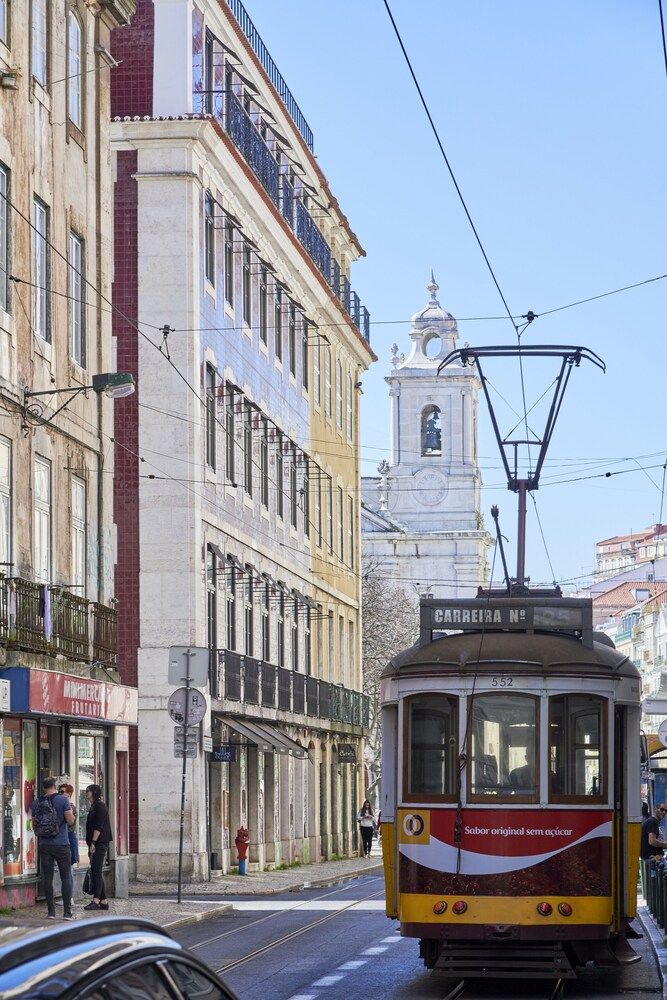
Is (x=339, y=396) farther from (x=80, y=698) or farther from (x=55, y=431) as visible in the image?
(x=80, y=698)

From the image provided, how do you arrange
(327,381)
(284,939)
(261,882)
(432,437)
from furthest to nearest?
(432,437)
(327,381)
(261,882)
(284,939)

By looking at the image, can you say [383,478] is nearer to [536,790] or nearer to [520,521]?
[520,521]

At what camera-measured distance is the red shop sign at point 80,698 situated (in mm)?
24453

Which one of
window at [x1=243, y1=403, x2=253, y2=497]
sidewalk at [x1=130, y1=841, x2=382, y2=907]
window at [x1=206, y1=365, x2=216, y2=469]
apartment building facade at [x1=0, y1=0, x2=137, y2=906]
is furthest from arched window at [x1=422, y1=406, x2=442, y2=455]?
apartment building facade at [x1=0, y1=0, x2=137, y2=906]

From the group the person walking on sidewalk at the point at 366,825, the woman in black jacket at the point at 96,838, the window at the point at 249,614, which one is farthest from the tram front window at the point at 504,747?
the person walking on sidewalk at the point at 366,825

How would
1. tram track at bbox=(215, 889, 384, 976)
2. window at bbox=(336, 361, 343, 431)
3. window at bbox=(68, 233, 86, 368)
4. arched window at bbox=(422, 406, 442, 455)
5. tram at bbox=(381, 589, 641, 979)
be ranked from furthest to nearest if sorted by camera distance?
arched window at bbox=(422, 406, 442, 455), window at bbox=(336, 361, 343, 431), window at bbox=(68, 233, 86, 368), tram track at bbox=(215, 889, 384, 976), tram at bbox=(381, 589, 641, 979)

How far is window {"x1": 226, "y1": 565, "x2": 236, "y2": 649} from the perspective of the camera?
4144 cm

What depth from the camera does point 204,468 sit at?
38812mm

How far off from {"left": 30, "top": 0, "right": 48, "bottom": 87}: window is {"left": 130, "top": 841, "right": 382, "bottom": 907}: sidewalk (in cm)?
1146

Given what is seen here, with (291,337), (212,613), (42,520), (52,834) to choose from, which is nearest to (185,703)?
(52,834)

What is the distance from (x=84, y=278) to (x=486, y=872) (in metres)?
15.8

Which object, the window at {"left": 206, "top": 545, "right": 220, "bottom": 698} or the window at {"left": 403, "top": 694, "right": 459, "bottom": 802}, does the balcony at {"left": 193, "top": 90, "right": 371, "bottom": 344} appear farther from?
the window at {"left": 403, "top": 694, "right": 459, "bottom": 802}

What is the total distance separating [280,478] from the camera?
48875 mm

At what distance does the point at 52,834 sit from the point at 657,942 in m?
6.90
